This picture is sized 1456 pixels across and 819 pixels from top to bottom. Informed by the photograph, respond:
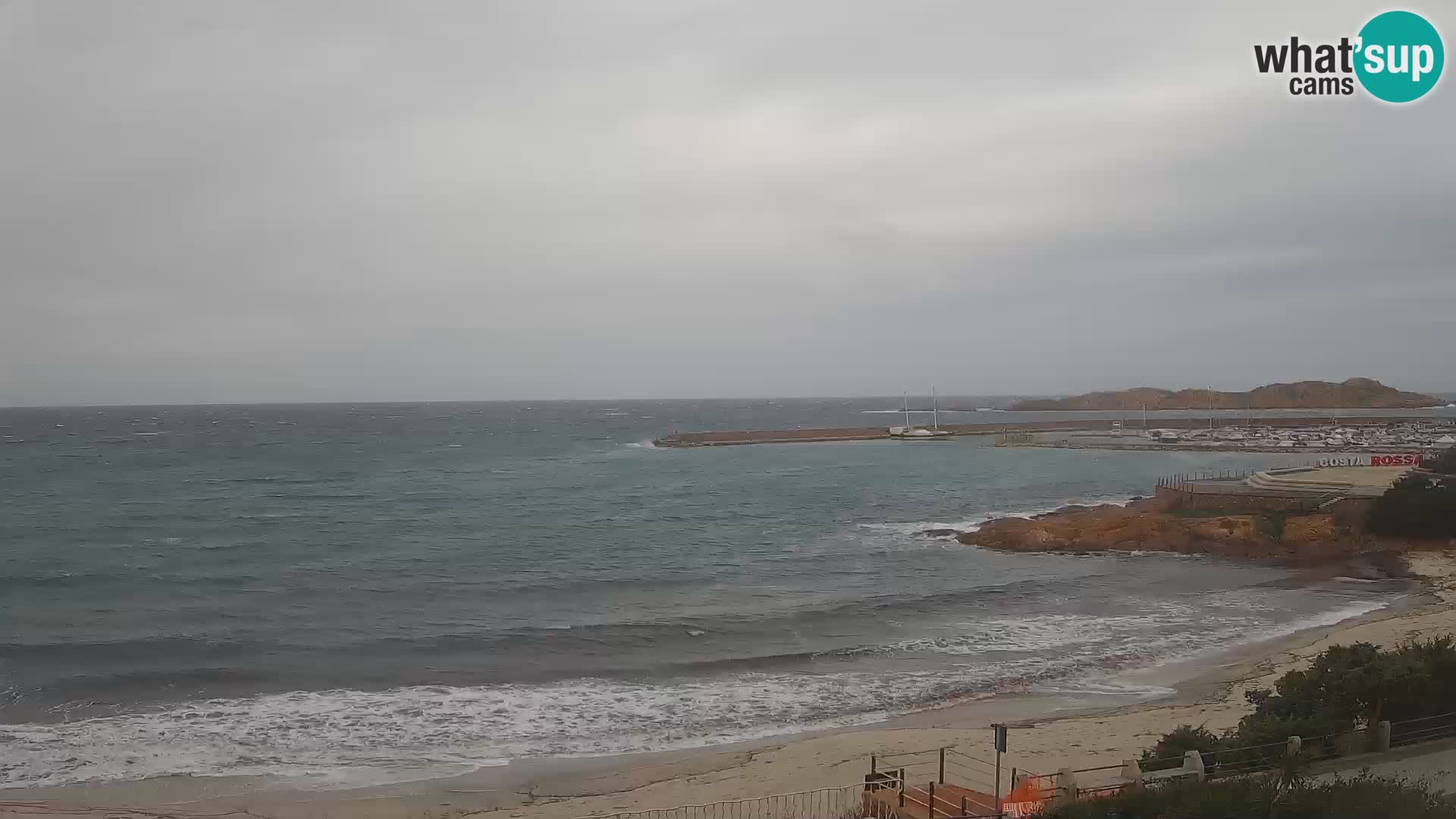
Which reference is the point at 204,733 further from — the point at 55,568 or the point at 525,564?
the point at 55,568

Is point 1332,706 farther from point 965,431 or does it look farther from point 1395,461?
point 965,431

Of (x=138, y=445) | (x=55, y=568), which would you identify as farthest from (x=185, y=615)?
(x=138, y=445)

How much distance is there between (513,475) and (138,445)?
6503 cm

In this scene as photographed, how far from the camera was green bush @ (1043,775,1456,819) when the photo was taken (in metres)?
8.88

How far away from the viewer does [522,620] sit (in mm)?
27453

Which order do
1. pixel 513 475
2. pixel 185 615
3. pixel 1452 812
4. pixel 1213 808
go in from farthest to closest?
pixel 513 475 < pixel 185 615 < pixel 1213 808 < pixel 1452 812

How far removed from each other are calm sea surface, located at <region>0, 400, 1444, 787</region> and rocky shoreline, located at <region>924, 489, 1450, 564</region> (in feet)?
5.77

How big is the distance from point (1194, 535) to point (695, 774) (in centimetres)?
3135

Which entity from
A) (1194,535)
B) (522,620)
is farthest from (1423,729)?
(1194,535)

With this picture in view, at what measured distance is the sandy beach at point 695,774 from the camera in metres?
14.2

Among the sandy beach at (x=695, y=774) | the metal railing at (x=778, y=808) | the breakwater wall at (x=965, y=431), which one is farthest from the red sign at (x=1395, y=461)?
the breakwater wall at (x=965, y=431)

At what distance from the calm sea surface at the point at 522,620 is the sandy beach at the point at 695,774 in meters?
0.73

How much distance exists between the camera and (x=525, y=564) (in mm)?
37031

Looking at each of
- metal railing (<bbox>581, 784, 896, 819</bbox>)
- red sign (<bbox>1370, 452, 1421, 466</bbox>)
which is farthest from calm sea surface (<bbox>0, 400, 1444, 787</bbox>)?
red sign (<bbox>1370, 452, 1421, 466</bbox>)
